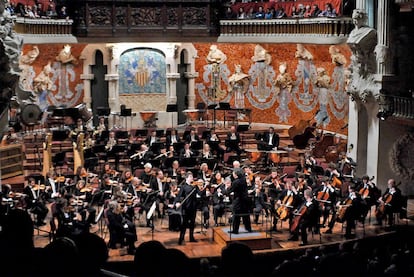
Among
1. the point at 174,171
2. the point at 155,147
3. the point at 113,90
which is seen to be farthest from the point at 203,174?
the point at 113,90

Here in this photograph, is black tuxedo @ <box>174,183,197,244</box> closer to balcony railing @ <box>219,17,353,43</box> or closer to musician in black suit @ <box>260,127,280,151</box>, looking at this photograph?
musician in black suit @ <box>260,127,280,151</box>

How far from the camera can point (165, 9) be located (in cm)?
2538

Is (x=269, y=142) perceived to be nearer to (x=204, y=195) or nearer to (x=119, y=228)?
(x=204, y=195)

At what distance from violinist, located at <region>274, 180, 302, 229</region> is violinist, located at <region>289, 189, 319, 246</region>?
17cm

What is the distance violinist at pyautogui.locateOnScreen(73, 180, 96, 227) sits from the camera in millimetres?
14906

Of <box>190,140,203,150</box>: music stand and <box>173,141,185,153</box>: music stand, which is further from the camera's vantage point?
<box>190,140,203,150</box>: music stand

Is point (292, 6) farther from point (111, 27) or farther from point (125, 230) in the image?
point (125, 230)

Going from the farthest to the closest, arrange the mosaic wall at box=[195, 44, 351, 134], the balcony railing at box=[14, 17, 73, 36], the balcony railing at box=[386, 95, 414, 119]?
the mosaic wall at box=[195, 44, 351, 134]
the balcony railing at box=[14, 17, 73, 36]
the balcony railing at box=[386, 95, 414, 119]

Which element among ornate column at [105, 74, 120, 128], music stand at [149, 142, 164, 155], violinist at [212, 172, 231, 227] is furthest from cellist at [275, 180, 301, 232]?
ornate column at [105, 74, 120, 128]

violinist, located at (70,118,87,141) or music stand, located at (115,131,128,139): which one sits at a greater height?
violinist, located at (70,118,87,141)

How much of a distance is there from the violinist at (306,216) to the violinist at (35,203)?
5.94 meters

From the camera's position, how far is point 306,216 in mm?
14930

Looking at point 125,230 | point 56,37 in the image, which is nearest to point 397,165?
point 125,230

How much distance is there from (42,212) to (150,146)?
5159 millimetres
